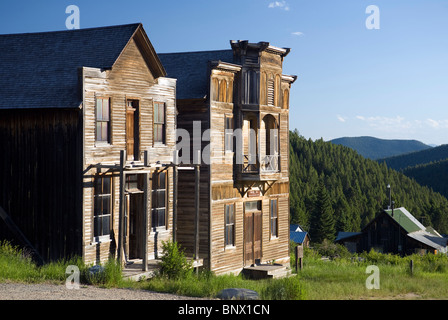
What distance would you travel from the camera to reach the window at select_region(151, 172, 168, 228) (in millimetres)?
23859

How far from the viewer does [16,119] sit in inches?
826

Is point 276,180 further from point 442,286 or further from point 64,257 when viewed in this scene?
point 64,257

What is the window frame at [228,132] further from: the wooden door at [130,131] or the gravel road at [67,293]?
the gravel road at [67,293]

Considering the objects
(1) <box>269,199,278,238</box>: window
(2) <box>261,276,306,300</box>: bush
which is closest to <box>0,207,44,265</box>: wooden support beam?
(2) <box>261,276,306,300</box>: bush

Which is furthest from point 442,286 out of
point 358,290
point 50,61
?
point 50,61

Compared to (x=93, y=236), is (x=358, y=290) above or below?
below

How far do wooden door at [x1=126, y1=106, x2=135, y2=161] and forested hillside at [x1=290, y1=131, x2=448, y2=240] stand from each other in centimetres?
6929

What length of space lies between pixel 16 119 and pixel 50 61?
247cm

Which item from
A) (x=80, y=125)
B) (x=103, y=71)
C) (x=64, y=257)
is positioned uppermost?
(x=103, y=71)

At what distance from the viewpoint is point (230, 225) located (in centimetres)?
2748
